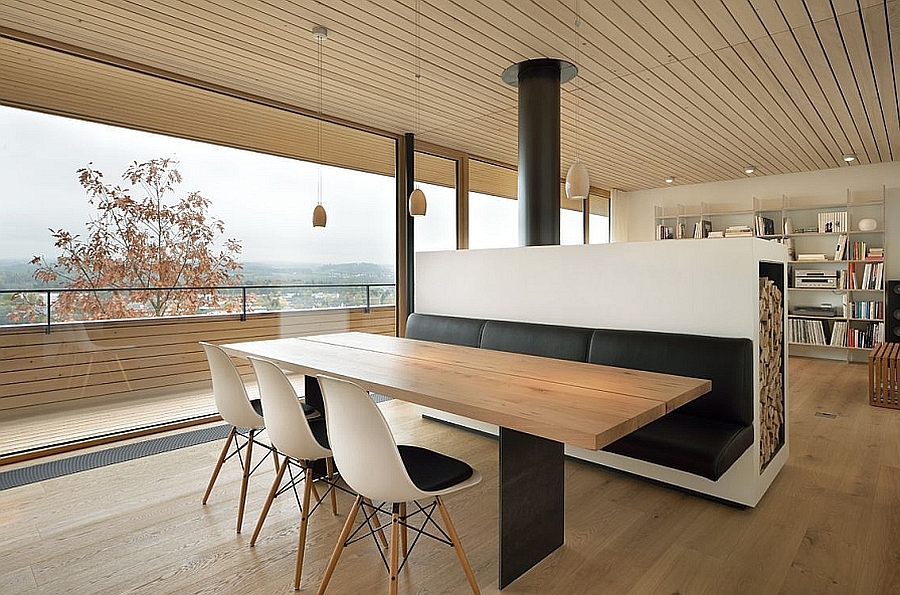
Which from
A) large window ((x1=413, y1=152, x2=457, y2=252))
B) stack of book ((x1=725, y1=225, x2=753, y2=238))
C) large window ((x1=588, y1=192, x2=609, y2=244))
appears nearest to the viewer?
large window ((x1=413, y1=152, x2=457, y2=252))

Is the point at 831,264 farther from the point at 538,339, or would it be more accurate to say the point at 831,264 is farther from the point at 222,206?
the point at 222,206

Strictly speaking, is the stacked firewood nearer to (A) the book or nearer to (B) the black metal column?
(B) the black metal column

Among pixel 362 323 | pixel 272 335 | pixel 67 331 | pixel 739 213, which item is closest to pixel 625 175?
pixel 739 213

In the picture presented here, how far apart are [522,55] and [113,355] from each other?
11.2ft

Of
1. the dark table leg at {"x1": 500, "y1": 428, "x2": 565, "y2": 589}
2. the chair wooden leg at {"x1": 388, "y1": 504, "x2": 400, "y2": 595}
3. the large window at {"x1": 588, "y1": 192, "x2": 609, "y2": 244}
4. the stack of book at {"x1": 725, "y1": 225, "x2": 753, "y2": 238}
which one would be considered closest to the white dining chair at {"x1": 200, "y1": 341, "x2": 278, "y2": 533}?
the chair wooden leg at {"x1": 388, "y1": 504, "x2": 400, "y2": 595}

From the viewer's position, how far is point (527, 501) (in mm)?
2305

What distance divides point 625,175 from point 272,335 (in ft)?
18.2

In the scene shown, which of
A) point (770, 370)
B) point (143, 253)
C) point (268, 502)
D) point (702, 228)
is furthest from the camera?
point (702, 228)

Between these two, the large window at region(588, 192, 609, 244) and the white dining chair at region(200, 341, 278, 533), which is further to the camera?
the large window at region(588, 192, 609, 244)

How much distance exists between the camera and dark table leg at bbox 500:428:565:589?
2.20 m

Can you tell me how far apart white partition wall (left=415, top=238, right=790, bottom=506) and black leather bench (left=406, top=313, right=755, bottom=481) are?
0.43 feet

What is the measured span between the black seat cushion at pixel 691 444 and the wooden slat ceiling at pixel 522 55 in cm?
220

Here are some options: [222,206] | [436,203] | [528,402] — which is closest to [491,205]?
[436,203]

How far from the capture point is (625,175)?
8047 millimetres
